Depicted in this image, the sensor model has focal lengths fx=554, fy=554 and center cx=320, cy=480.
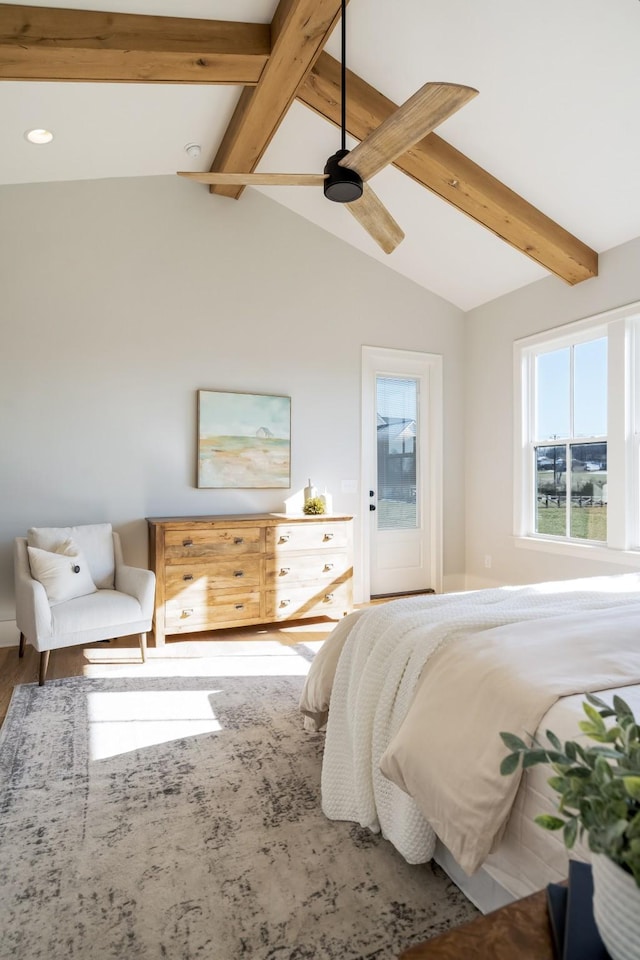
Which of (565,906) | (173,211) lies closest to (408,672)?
(565,906)

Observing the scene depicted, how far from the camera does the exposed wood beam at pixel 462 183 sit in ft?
10.6

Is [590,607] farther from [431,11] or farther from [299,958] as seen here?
[431,11]

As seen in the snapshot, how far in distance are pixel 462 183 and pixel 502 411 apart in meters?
1.99

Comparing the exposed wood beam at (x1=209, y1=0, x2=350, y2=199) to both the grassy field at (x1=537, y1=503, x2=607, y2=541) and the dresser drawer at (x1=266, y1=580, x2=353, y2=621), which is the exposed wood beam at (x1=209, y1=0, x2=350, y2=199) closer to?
the dresser drawer at (x1=266, y1=580, x2=353, y2=621)

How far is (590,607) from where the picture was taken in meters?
2.00

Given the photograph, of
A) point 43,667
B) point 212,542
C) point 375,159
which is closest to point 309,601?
point 212,542

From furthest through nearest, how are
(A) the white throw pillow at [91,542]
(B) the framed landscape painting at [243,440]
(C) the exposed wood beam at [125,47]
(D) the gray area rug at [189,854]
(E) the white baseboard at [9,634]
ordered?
(B) the framed landscape painting at [243,440] → (E) the white baseboard at [9,634] → (A) the white throw pillow at [91,542] → (C) the exposed wood beam at [125,47] → (D) the gray area rug at [189,854]

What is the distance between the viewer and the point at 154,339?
4105 mm

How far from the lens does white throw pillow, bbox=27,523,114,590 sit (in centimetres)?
347

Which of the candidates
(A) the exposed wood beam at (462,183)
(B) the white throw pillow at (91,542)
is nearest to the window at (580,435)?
(A) the exposed wood beam at (462,183)

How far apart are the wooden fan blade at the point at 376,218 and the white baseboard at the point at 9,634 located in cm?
330

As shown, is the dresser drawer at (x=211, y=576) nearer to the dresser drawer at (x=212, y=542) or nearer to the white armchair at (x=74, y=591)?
the dresser drawer at (x=212, y=542)

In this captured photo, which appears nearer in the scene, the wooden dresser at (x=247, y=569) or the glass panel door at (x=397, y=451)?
the wooden dresser at (x=247, y=569)

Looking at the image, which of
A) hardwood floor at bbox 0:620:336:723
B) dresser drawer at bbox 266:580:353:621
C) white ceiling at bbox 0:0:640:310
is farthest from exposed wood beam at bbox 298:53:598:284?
hardwood floor at bbox 0:620:336:723
